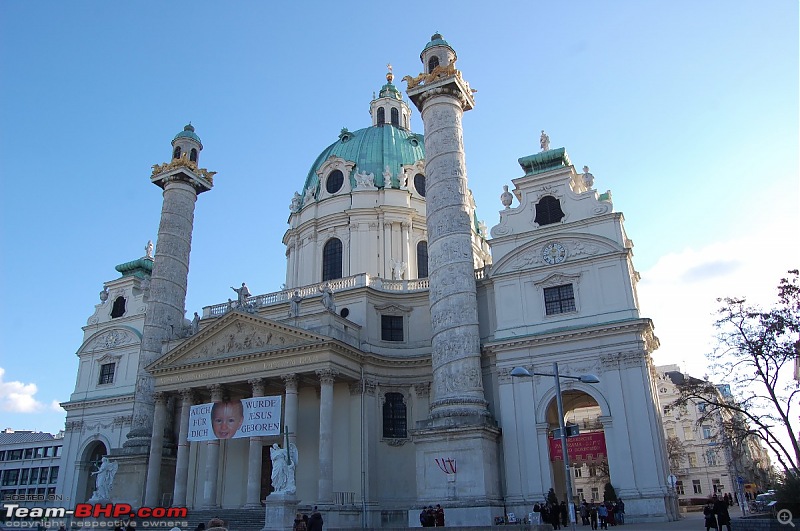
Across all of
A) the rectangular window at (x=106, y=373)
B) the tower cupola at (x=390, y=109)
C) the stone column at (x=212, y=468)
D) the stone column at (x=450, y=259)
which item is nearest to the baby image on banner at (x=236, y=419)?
the stone column at (x=212, y=468)

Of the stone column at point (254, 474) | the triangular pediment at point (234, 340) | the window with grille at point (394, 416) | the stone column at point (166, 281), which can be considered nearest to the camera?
the stone column at point (254, 474)

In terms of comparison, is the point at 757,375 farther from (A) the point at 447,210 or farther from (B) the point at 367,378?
(B) the point at 367,378

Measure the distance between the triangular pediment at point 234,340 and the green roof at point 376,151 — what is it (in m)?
14.0

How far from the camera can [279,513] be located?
22406mm

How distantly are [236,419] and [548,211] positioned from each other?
1803 centimetres

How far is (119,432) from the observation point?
1578 inches

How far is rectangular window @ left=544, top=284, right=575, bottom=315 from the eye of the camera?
3030cm

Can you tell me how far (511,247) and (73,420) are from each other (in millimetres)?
30258

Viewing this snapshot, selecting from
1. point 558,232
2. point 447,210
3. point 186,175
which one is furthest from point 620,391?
point 186,175

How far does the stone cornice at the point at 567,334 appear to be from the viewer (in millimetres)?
28125

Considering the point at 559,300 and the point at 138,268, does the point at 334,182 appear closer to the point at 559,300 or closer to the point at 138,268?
the point at 138,268

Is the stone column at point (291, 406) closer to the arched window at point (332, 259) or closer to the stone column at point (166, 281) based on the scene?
the stone column at point (166, 281)

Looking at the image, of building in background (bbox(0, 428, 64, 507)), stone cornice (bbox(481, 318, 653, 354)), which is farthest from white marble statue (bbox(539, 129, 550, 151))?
building in background (bbox(0, 428, 64, 507))

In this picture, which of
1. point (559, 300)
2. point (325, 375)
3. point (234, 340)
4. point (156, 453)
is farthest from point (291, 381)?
point (559, 300)
